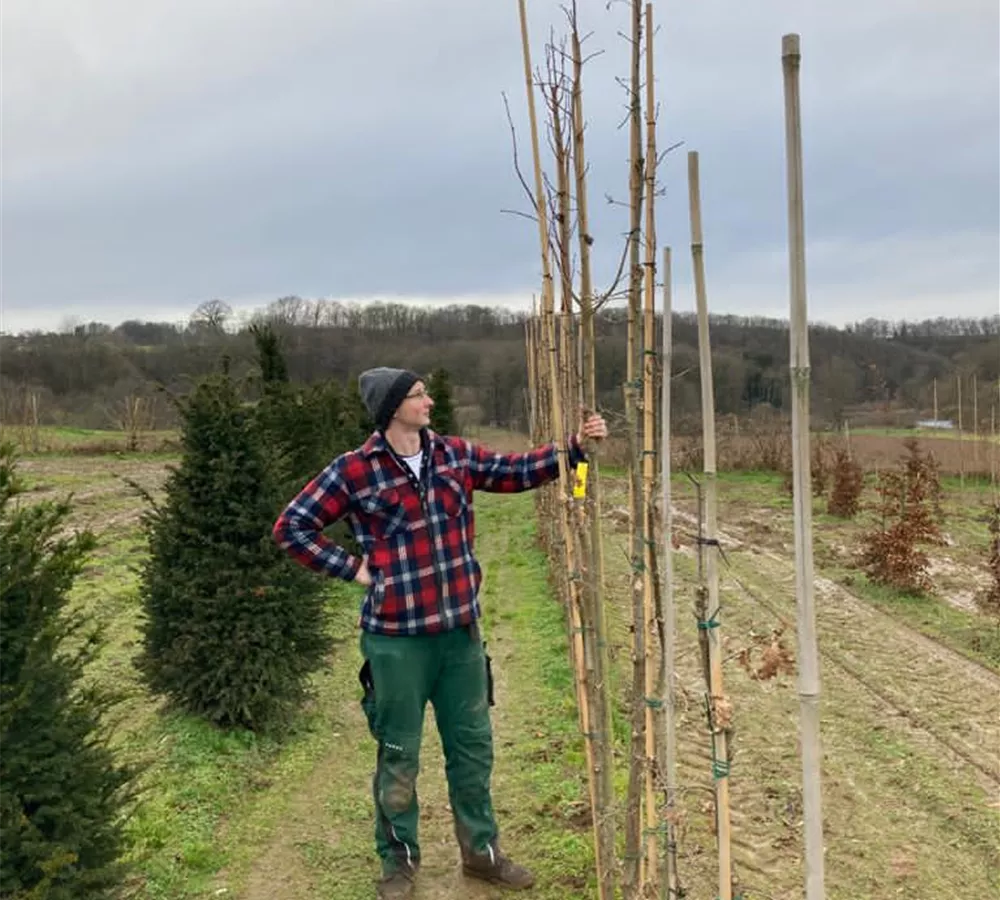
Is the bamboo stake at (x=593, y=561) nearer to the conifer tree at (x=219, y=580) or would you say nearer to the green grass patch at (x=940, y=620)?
the conifer tree at (x=219, y=580)

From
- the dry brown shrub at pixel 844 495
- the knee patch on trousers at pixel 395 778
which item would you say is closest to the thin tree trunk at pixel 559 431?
the knee patch on trousers at pixel 395 778

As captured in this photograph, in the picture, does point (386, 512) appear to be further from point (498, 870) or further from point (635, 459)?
point (498, 870)

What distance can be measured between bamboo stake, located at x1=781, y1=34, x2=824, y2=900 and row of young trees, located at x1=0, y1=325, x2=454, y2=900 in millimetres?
1841

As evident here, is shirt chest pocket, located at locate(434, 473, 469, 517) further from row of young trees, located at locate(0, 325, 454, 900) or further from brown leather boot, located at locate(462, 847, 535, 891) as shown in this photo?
brown leather boot, located at locate(462, 847, 535, 891)

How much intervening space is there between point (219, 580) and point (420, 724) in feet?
7.57

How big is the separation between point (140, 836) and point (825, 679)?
15.8 feet

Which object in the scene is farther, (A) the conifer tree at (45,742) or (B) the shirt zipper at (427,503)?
(B) the shirt zipper at (427,503)

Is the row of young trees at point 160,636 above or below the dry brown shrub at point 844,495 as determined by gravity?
above

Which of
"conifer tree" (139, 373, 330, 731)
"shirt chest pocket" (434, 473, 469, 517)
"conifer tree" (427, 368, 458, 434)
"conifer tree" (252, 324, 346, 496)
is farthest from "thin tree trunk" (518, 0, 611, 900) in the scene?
"conifer tree" (427, 368, 458, 434)

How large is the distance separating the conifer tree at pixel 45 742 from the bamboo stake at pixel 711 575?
1652 millimetres

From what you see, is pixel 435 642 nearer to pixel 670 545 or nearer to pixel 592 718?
pixel 592 718

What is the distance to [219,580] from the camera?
5016 mm

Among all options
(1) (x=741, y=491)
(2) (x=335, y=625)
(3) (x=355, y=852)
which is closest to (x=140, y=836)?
(3) (x=355, y=852)

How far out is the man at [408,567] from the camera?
9.82ft
